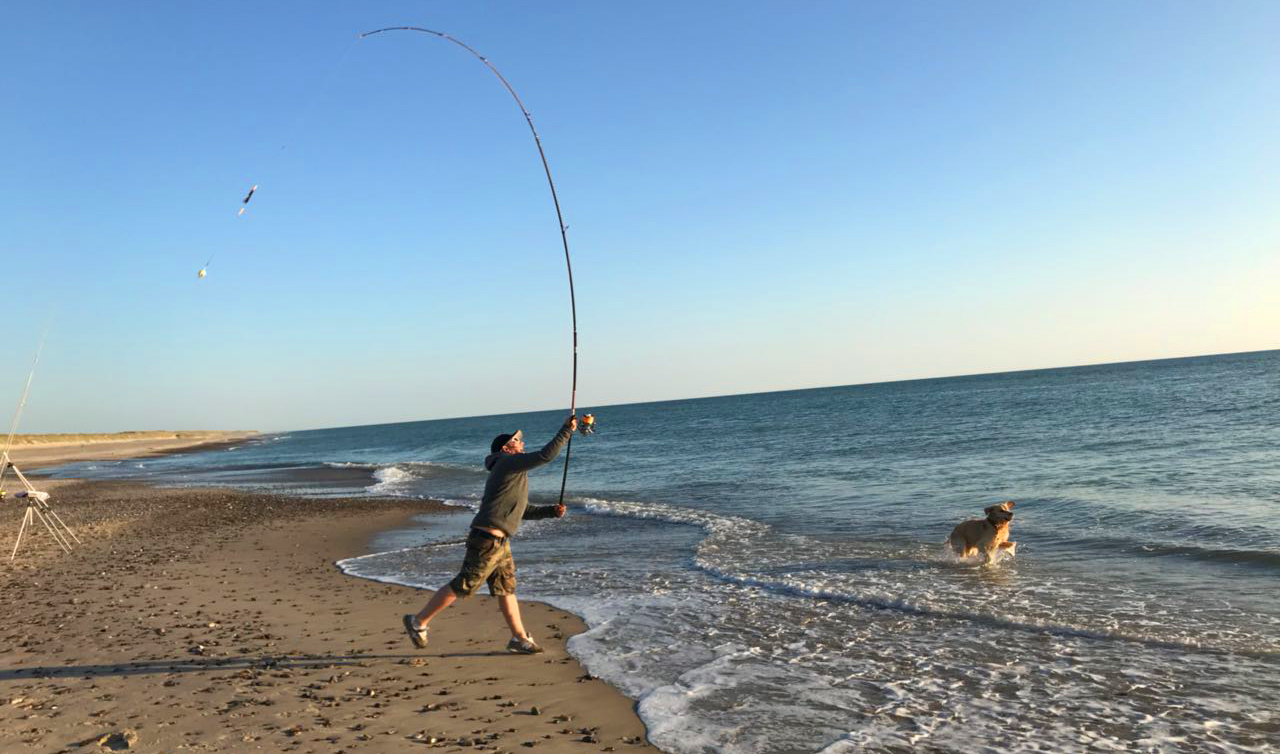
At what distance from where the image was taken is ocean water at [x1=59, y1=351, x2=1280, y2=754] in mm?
4855

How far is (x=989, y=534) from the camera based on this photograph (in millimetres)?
9414

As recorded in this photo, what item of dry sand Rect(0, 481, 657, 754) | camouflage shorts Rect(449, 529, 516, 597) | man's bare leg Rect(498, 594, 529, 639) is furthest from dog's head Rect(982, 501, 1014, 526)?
camouflage shorts Rect(449, 529, 516, 597)

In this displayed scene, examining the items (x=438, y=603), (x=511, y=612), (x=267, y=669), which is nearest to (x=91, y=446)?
(x=267, y=669)

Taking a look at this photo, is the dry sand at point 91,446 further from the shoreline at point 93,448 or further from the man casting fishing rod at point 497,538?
the man casting fishing rod at point 497,538

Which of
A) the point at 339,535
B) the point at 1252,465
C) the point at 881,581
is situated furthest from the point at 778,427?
the point at 881,581

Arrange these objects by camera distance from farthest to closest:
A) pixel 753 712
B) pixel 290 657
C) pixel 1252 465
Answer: pixel 1252 465, pixel 290 657, pixel 753 712

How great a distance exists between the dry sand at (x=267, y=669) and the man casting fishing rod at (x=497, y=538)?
40 centimetres

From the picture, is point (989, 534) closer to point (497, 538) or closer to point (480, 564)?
point (497, 538)

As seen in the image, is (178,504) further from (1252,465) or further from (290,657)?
(1252,465)

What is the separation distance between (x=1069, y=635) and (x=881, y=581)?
2353 millimetres

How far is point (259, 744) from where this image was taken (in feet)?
14.5

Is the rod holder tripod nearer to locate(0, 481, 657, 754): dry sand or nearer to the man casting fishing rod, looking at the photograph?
locate(0, 481, 657, 754): dry sand

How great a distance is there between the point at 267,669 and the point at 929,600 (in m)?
5.99

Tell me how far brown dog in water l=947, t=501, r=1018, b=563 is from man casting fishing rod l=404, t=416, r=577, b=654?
231 inches
